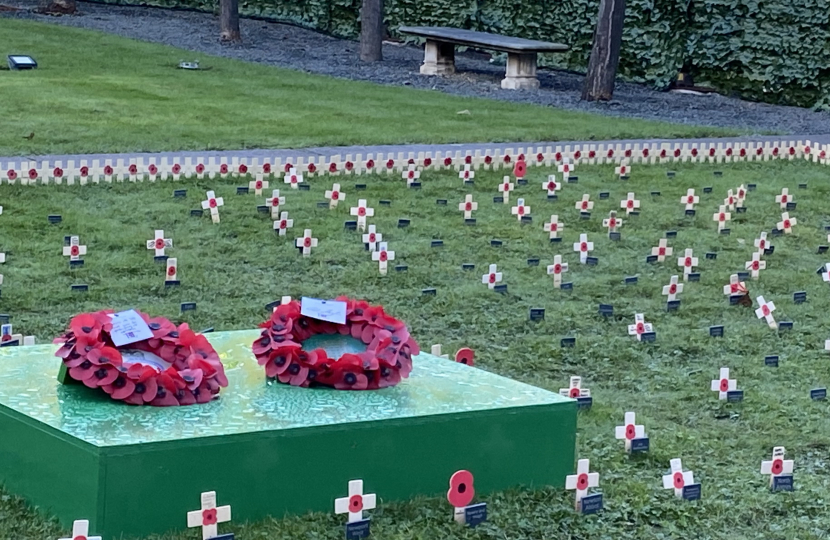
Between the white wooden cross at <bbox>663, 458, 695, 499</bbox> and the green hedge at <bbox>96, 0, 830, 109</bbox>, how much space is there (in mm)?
16536

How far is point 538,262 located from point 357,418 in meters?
4.96

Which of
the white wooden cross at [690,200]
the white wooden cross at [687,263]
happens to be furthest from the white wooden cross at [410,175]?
the white wooden cross at [687,263]

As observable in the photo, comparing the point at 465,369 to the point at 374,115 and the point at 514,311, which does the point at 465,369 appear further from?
the point at 374,115

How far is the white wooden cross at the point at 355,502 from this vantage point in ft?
14.3

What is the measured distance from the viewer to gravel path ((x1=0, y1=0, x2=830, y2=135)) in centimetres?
1875

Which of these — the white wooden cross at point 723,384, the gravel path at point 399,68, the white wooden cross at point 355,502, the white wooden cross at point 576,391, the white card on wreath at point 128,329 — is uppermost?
the white card on wreath at point 128,329

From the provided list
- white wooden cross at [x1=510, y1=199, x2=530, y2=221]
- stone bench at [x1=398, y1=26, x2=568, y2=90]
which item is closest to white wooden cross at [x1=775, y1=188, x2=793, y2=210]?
white wooden cross at [x1=510, y1=199, x2=530, y2=221]

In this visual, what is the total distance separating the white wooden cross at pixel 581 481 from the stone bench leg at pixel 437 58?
1713 centimetres

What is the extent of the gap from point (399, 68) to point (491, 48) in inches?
77.7

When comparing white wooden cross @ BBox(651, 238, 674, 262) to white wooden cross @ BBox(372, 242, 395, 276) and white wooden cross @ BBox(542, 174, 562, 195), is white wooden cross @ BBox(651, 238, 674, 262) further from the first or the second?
white wooden cross @ BBox(542, 174, 562, 195)

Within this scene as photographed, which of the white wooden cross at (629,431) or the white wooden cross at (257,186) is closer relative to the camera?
the white wooden cross at (629,431)

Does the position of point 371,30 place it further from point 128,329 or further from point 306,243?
point 128,329

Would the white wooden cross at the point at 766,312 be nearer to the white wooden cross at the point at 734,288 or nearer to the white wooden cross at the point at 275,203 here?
the white wooden cross at the point at 734,288

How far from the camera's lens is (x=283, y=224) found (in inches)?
389
